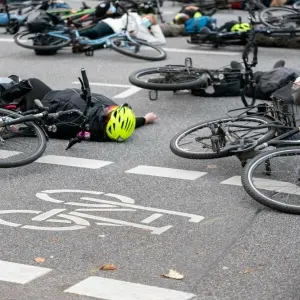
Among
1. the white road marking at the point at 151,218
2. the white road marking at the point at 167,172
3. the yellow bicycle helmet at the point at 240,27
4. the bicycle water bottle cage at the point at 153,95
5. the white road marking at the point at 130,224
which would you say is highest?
the white road marking at the point at 130,224

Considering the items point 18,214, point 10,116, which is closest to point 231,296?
point 18,214

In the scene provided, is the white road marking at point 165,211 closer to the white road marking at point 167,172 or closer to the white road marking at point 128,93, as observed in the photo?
the white road marking at point 167,172

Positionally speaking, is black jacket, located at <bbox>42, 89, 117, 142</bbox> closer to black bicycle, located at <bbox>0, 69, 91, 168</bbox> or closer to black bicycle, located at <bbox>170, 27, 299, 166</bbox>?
black bicycle, located at <bbox>0, 69, 91, 168</bbox>

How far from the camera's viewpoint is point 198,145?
9133 millimetres

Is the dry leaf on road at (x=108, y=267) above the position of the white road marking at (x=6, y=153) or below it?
above

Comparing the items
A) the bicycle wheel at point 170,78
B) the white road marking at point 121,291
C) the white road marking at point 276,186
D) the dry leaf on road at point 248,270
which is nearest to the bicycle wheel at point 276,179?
the white road marking at point 276,186

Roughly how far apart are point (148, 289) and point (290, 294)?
2.99ft

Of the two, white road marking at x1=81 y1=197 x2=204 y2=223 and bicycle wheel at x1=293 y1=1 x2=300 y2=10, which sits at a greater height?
white road marking at x1=81 y1=197 x2=204 y2=223

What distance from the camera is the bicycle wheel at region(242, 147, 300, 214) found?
7.73 metres

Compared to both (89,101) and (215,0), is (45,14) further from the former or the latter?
(89,101)

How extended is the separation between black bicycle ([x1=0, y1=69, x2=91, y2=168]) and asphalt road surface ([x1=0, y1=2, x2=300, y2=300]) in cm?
16

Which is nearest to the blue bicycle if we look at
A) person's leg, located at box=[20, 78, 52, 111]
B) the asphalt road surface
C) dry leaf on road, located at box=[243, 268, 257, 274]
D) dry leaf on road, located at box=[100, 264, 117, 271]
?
the asphalt road surface

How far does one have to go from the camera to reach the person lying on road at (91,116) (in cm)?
1003

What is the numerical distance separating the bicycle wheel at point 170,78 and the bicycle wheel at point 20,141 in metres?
2.60
